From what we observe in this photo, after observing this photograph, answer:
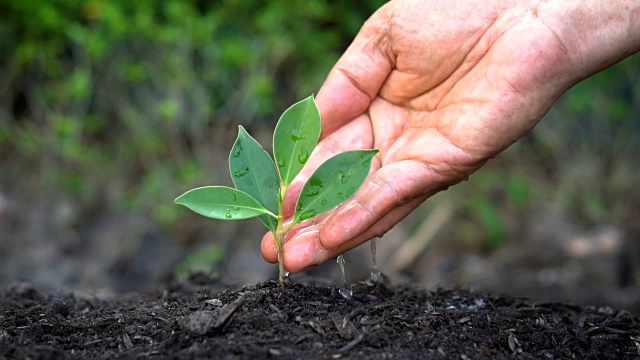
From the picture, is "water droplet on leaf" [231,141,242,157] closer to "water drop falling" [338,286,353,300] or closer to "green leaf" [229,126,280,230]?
"green leaf" [229,126,280,230]

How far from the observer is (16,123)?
200 inches

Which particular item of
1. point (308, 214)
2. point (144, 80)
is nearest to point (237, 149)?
point (308, 214)

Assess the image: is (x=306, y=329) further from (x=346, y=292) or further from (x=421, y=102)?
(x=421, y=102)

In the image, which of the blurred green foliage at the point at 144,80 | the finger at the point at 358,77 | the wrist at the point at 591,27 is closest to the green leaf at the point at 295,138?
A: the finger at the point at 358,77

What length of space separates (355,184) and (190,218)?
3042mm

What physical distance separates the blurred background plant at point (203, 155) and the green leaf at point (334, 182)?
2295 millimetres

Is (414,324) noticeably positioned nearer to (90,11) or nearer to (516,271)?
(516,271)

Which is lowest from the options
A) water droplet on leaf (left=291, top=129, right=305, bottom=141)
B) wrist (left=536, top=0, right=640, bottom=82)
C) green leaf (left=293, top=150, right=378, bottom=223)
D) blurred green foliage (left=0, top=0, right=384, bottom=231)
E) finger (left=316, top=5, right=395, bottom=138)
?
green leaf (left=293, top=150, right=378, bottom=223)

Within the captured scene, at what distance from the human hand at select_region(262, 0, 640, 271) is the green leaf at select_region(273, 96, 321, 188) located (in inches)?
7.7

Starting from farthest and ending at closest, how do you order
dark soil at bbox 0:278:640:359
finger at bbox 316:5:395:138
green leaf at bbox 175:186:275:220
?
finger at bbox 316:5:395:138
green leaf at bbox 175:186:275:220
dark soil at bbox 0:278:640:359

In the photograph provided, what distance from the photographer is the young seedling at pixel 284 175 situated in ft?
5.14

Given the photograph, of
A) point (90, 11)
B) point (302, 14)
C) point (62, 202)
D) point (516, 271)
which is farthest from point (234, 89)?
point (516, 271)

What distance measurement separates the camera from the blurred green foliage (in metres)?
4.48

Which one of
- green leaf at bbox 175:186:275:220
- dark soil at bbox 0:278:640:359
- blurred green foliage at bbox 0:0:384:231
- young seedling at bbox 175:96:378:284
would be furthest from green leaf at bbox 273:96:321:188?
blurred green foliage at bbox 0:0:384:231
